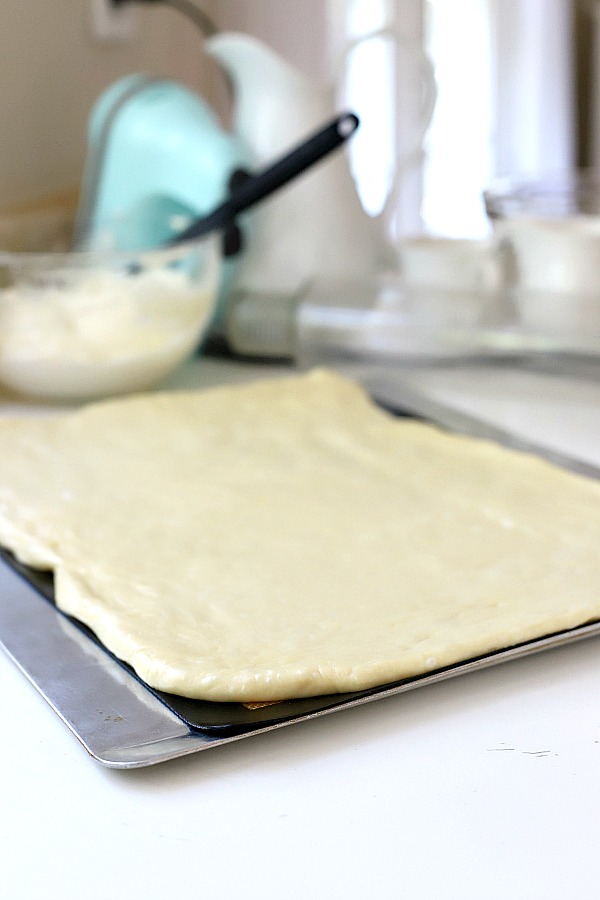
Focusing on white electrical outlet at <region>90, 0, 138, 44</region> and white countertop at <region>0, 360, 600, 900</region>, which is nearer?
white countertop at <region>0, 360, 600, 900</region>

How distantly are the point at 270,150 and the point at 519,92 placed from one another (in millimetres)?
985

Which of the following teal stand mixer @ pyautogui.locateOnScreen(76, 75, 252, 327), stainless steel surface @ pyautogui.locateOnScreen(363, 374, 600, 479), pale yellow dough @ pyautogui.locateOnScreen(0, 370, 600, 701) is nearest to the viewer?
pale yellow dough @ pyautogui.locateOnScreen(0, 370, 600, 701)

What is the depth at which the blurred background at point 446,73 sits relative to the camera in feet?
5.33

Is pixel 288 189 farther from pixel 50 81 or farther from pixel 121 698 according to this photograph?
pixel 121 698

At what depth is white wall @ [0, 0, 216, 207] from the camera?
4.40 ft

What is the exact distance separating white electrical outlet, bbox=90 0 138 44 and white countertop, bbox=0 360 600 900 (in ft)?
3.75

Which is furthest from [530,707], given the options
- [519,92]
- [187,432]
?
[519,92]

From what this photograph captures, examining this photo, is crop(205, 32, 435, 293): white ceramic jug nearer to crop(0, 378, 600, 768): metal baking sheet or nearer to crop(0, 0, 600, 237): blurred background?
crop(0, 0, 600, 237): blurred background

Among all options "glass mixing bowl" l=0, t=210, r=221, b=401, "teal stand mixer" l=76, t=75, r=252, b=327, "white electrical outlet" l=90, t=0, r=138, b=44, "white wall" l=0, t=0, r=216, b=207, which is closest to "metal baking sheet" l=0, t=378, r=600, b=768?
"glass mixing bowl" l=0, t=210, r=221, b=401

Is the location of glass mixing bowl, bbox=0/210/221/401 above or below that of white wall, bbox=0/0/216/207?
below

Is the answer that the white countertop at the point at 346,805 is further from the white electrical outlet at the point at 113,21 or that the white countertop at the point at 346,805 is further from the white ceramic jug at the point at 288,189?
the white electrical outlet at the point at 113,21

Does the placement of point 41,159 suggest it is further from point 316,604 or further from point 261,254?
point 316,604

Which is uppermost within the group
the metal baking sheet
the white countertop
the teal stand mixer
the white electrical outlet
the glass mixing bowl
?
the white electrical outlet

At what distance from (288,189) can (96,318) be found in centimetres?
32
